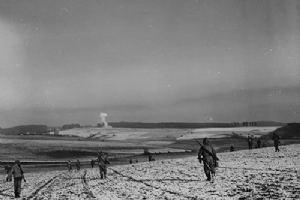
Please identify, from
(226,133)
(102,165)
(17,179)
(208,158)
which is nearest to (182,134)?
(226,133)

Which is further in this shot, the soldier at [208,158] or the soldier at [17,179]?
the soldier at [17,179]

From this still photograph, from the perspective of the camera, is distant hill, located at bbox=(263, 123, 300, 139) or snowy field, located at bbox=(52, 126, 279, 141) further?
snowy field, located at bbox=(52, 126, 279, 141)

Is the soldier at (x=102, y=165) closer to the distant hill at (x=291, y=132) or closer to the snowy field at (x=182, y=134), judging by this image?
the distant hill at (x=291, y=132)

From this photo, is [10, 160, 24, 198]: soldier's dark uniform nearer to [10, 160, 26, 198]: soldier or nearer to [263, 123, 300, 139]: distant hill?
[10, 160, 26, 198]: soldier

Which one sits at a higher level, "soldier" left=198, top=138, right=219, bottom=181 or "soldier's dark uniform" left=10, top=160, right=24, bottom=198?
"soldier" left=198, top=138, right=219, bottom=181

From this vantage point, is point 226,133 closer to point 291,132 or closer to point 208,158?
point 291,132

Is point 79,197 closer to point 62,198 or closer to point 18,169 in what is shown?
point 62,198

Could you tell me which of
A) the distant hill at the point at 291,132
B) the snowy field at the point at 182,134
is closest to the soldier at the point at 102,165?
the distant hill at the point at 291,132

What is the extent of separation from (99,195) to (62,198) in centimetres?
182

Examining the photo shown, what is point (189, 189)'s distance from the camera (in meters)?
17.3

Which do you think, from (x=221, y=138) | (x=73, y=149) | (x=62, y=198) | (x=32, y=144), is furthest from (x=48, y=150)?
(x=62, y=198)

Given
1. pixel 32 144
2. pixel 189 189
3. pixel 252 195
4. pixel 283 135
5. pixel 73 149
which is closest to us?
pixel 252 195

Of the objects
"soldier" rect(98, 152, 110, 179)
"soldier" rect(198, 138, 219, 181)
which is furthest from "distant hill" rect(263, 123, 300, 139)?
"soldier" rect(198, 138, 219, 181)

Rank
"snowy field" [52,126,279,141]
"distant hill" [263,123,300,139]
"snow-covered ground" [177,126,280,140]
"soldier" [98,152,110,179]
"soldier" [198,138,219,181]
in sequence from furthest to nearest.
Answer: "snowy field" [52,126,279,141] < "snow-covered ground" [177,126,280,140] < "distant hill" [263,123,300,139] < "soldier" [98,152,110,179] < "soldier" [198,138,219,181]
